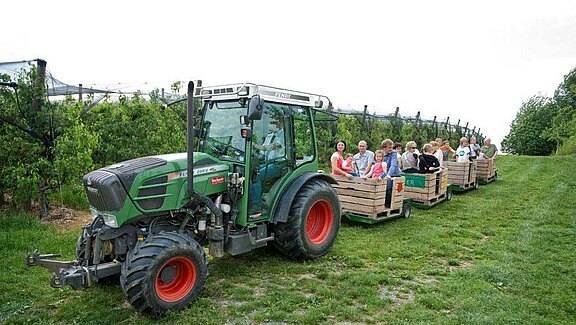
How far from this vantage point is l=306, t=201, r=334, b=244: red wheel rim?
5840mm

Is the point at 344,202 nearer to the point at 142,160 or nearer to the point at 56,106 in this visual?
the point at 142,160

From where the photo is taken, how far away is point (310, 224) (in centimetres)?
589

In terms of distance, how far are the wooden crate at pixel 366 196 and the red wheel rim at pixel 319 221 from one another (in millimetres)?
1306

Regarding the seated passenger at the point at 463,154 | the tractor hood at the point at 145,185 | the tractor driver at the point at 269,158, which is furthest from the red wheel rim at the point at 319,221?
the seated passenger at the point at 463,154

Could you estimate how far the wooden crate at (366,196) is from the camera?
7.22 m

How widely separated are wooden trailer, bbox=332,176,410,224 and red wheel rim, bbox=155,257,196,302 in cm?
362

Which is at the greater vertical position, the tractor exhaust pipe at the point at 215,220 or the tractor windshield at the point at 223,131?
the tractor windshield at the point at 223,131

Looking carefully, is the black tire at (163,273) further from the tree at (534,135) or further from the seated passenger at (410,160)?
the tree at (534,135)

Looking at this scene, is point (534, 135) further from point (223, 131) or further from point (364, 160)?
point (223, 131)

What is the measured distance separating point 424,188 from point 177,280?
6258mm

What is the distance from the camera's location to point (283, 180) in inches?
210

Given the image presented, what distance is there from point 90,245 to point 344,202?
452 centimetres

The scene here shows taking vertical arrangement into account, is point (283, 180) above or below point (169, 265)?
above

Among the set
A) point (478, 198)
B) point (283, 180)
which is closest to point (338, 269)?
point (283, 180)
